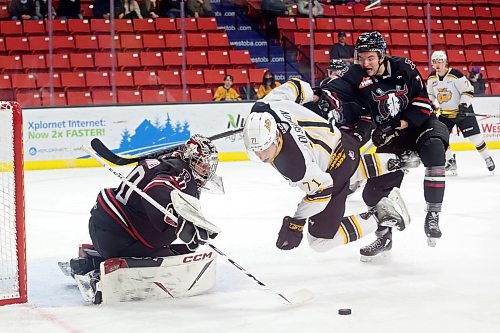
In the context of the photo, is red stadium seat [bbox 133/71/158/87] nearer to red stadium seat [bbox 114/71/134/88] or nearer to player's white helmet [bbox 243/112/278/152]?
red stadium seat [bbox 114/71/134/88]

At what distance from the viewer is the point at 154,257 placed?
3.52 metres

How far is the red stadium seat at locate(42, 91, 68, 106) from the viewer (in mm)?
8586

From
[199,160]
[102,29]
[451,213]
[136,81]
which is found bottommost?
[451,213]

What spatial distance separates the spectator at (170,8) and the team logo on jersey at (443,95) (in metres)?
2.91

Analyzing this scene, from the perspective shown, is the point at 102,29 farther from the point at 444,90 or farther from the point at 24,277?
the point at 24,277

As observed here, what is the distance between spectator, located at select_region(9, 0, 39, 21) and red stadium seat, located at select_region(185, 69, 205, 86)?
160 centimetres

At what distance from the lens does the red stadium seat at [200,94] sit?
9156 millimetres

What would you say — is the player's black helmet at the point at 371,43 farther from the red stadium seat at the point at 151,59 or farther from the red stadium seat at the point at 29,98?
the red stadium seat at the point at 151,59

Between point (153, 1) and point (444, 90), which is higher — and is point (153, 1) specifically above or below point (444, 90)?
above

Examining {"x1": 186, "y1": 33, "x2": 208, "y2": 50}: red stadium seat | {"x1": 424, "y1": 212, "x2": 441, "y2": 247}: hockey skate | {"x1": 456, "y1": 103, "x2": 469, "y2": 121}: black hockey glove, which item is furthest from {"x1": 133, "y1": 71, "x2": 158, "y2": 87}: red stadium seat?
{"x1": 424, "y1": 212, "x2": 441, "y2": 247}: hockey skate

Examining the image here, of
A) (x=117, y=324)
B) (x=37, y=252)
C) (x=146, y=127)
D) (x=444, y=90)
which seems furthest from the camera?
(x=146, y=127)

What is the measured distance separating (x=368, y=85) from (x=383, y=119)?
0.19 m

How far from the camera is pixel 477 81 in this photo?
10031 millimetres

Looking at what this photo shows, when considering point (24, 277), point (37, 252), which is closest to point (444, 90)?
point (37, 252)
